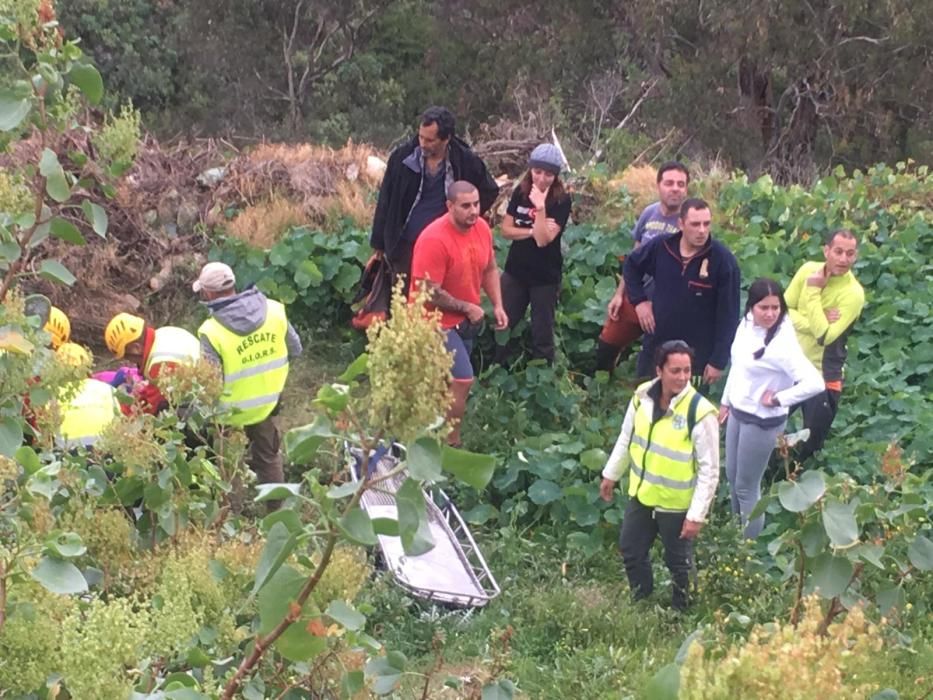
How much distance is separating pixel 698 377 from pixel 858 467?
1.04 metres

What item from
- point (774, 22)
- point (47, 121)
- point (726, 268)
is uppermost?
point (47, 121)

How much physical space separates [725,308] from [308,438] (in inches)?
182

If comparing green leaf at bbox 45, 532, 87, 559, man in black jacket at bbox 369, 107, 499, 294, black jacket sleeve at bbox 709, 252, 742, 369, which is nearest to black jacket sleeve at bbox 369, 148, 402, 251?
man in black jacket at bbox 369, 107, 499, 294

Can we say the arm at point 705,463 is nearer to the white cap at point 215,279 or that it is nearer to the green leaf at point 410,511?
the white cap at point 215,279

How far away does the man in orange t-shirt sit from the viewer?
557 centimetres

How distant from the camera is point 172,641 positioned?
1.54 m

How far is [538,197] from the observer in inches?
257

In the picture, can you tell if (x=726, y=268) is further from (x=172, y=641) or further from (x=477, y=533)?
(x=172, y=641)

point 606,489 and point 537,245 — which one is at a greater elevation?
point 537,245

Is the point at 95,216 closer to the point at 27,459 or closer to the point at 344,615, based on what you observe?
the point at 27,459

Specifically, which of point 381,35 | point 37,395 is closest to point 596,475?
point 37,395

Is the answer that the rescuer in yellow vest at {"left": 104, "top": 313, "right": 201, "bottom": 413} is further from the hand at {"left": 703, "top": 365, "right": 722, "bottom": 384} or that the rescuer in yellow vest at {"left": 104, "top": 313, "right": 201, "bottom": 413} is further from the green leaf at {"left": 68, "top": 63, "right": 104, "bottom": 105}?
the green leaf at {"left": 68, "top": 63, "right": 104, "bottom": 105}

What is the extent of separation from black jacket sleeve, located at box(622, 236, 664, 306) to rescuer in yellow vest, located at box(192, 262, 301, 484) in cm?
194

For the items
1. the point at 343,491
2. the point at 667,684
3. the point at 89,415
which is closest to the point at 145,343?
the point at 89,415
